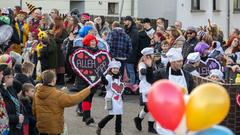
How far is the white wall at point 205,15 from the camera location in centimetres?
2972

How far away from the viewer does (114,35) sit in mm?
15242

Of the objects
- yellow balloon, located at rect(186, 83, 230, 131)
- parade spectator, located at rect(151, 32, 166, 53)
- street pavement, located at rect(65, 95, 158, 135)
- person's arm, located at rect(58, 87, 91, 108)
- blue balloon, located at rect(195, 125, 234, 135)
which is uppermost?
parade spectator, located at rect(151, 32, 166, 53)


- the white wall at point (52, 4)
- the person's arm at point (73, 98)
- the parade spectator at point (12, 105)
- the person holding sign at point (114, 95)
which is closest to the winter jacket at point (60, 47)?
the person holding sign at point (114, 95)

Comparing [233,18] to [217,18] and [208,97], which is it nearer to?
[217,18]

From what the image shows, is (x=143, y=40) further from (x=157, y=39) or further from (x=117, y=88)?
(x=117, y=88)

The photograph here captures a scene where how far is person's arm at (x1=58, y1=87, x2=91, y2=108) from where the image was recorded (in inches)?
341

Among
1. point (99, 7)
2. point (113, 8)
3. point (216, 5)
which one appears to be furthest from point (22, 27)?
point (113, 8)

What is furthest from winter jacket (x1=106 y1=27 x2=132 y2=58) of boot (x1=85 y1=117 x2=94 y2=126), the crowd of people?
boot (x1=85 y1=117 x2=94 y2=126)

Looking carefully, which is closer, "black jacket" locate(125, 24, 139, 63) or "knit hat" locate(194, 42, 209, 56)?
"knit hat" locate(194, 42, 209, 56)

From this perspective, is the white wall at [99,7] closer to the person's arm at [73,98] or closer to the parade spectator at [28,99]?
A: the parade spectator at [28,99]

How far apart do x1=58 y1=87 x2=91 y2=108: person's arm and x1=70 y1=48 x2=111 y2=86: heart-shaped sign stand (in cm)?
360

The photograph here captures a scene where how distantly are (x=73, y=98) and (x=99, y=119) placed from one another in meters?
4.24

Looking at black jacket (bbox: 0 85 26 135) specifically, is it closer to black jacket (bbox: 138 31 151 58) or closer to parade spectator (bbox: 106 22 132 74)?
parade spectator (bbox: 106 22 132 74)

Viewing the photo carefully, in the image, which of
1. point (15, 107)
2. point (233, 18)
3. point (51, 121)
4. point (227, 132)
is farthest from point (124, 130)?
point (233, 18)
